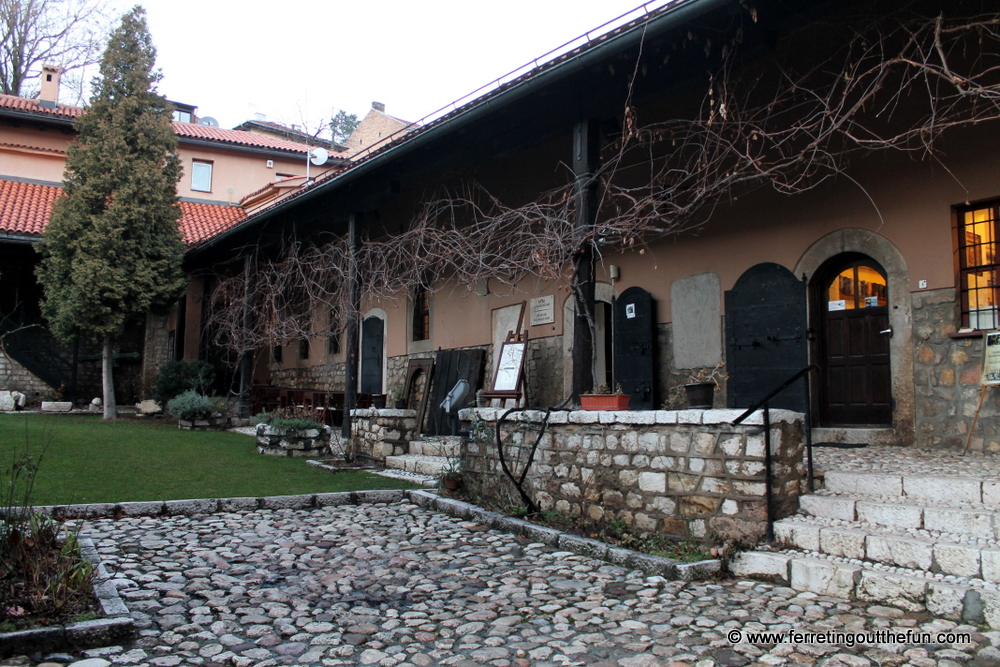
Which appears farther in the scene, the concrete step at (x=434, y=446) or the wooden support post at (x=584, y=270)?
the concrete step at (x=434, y=446)

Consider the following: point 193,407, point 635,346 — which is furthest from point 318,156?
point 635,346

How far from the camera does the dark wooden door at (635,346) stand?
8680 mm

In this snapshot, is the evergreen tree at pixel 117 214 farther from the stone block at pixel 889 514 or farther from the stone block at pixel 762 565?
the stone block at pixel 889 514

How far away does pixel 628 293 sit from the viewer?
357 inches

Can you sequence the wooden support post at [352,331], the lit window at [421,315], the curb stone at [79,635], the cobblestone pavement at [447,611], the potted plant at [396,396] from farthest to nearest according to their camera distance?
1. the lit window at [421,315]
2. the potted plant at [396,396]
3. the wooden support post at [352,331]
4. the cobblestone pavement at [447,611]
5. the curb stone at [79,635]

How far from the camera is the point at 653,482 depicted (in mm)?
4887

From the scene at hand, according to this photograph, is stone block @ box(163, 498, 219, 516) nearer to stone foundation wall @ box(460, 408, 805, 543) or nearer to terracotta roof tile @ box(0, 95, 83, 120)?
stone foundation wall @ box(460, 408, 805, 543)

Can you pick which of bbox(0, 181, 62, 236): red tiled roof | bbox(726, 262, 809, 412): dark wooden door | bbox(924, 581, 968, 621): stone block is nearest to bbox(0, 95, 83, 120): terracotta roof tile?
bbox(0, 181, 62, 236): red tiled roof

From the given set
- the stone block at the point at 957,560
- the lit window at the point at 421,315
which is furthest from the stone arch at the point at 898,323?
the lit window at the point at 421,315

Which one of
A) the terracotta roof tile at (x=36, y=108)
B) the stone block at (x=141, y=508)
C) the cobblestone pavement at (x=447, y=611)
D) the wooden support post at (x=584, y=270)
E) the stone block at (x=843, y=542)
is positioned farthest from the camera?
the terracotta roof tile at (x=36, y=108)

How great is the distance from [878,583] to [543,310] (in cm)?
702

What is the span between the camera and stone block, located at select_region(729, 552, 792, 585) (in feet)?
13.2

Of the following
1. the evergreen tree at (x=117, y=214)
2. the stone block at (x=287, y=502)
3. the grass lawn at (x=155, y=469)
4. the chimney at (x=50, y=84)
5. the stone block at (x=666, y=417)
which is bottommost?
the stone block at (x=287, y=502)

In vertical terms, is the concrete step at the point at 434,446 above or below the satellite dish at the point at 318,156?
below
